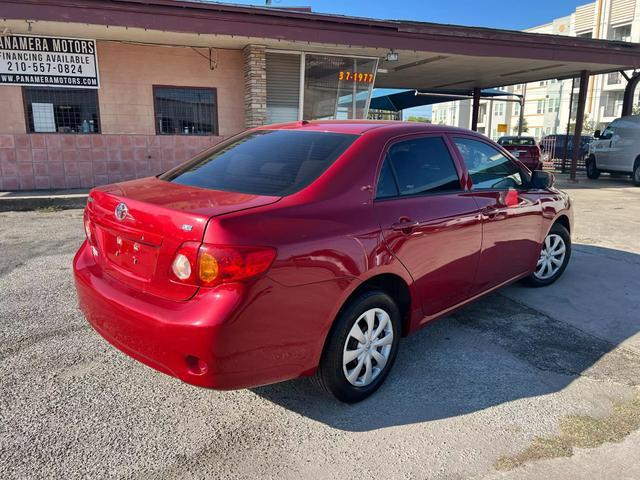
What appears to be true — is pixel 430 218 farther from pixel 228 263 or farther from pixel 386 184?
pixel 228 263

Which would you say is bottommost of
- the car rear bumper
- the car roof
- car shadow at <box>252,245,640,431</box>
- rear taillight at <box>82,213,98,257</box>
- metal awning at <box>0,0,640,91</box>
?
car shadow at <box>252,245,640,431</box>

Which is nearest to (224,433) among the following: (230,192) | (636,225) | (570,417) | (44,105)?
(230,192)

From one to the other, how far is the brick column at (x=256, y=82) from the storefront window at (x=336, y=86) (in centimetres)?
120

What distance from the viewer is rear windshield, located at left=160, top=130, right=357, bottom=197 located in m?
2.83

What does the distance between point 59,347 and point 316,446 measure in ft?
6.81

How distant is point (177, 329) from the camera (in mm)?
2318

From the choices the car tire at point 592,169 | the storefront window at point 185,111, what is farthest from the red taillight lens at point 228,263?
the car tire at point 592,169

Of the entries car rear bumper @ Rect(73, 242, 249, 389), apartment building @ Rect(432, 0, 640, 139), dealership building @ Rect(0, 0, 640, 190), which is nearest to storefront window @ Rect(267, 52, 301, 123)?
dealership building @ Rect(0, 0, 640, 190)

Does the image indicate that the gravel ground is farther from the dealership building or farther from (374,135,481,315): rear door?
the dealership building

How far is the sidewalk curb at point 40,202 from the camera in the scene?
9062 mm

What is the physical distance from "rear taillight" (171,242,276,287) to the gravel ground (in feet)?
3.00

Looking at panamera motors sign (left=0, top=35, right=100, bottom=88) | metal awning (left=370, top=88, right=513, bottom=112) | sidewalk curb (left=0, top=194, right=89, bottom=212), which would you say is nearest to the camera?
sidewalk curb (left=0, top=194, right=89, bottom=212)

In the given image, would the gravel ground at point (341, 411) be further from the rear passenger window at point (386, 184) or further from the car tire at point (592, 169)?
the car tire at point (592, 169)

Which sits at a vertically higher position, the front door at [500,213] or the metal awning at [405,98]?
the metal awning at [405,98]
